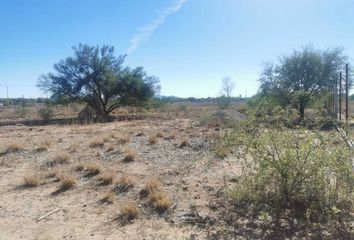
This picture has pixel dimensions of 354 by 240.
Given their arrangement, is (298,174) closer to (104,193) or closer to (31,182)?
(104,193)

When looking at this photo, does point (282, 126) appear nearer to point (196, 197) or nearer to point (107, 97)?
point (196, 197)

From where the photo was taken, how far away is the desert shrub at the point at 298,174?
448 centimetres

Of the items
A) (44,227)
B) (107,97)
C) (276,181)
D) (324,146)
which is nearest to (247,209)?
(276,181)

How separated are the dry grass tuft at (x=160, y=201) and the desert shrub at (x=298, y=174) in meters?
1.14

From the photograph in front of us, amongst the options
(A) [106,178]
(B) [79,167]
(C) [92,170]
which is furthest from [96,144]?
(A) [106,178]

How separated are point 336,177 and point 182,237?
2.13m

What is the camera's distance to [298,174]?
464 cm

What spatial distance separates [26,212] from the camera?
18.3 ft

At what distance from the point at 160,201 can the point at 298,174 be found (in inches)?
80.5

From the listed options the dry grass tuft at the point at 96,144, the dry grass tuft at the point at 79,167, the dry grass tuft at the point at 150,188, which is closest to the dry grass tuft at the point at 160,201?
the dry grass tuft at the point at 150,188

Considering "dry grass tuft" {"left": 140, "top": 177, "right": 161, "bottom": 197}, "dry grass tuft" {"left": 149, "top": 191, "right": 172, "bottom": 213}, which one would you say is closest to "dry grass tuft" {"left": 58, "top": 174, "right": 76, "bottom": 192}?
"dry grass tuft" {"left": 140, "top": 177, "right": 161, "bottom": 197}

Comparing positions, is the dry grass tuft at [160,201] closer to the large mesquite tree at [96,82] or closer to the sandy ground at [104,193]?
the sandy ground at [104,193]

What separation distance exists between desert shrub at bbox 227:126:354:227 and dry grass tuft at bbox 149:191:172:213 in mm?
1140

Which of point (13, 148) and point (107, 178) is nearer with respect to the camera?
point (107, 178)
